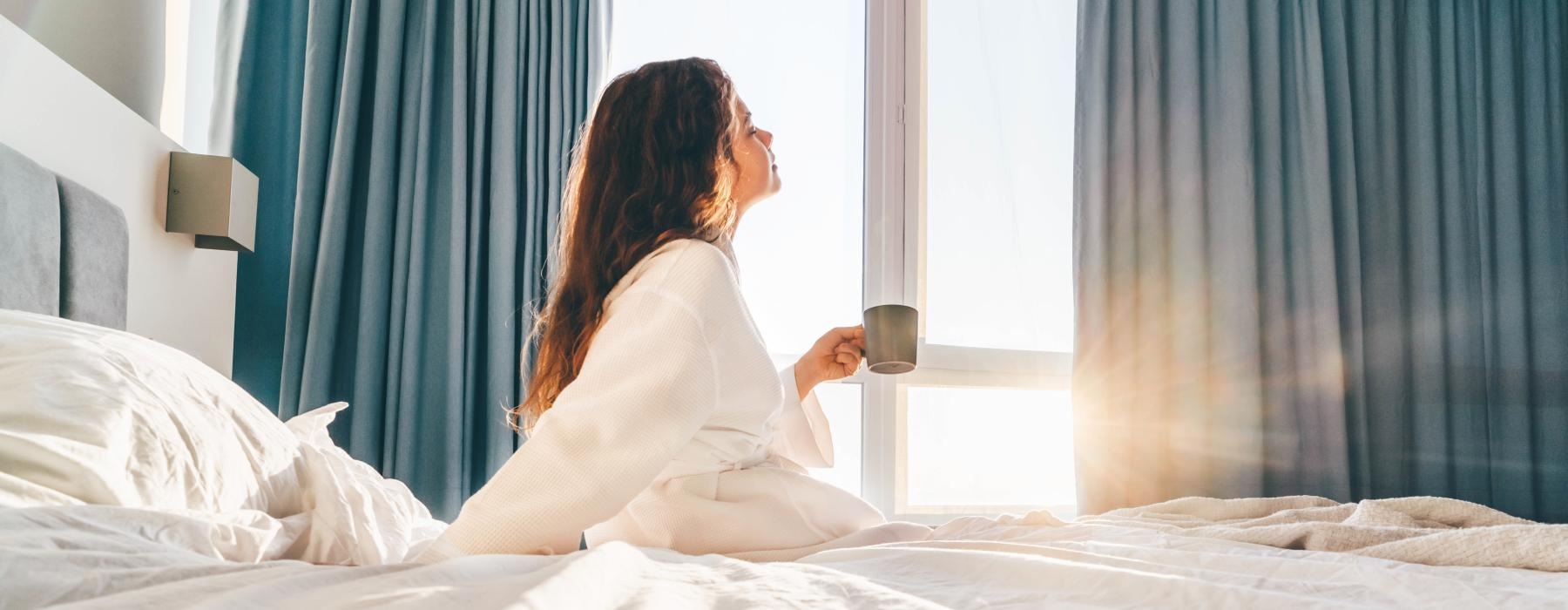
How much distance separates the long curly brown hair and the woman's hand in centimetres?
29

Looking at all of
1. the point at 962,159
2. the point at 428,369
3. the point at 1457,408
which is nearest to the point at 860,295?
the point at 962,159

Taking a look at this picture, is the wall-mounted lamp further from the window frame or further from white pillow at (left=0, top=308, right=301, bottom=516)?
the window frame

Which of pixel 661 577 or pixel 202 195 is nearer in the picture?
pixel 661 577

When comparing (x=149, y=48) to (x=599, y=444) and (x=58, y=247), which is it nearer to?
(x=58, y=247)

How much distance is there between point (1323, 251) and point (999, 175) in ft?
3.08

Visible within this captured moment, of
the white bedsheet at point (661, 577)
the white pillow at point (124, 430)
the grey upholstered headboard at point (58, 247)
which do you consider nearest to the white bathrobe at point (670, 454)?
the white bedsheet at point (661, 577)

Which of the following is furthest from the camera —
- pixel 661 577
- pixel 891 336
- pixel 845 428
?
pixel 845 428

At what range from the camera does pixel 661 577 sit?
820 mm

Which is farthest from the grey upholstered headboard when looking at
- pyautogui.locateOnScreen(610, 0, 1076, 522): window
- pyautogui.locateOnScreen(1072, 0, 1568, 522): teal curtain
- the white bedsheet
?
pyautogui.locateOnScreen(1072, 0, 1568, 522): teal curtain

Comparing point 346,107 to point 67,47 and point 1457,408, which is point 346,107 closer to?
point 67,47

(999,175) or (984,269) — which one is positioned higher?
(999,175)

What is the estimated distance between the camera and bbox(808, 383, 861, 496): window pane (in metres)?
2.79

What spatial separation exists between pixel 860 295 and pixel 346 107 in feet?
4.48

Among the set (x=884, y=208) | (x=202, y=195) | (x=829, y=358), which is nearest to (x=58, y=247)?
(x=202, y=195)
